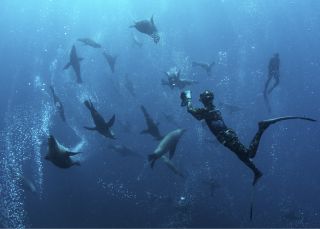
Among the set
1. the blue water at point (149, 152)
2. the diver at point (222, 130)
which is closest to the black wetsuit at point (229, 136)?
the diver at point (222, 130)

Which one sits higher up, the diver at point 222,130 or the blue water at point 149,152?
the diver at point 222,130

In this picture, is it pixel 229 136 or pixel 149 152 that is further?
pixel 149 152

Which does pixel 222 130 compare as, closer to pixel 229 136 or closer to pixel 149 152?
pixel 229 136

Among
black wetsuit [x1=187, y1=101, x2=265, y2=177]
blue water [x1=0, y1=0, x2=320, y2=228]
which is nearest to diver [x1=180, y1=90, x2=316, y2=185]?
black wetsuit [x1=187, y1=101, x2=265, y2=177]

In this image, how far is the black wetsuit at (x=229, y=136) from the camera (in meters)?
5.50

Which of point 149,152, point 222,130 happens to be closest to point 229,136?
point 222,130

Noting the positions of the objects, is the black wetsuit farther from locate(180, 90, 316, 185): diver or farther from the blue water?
the blue water

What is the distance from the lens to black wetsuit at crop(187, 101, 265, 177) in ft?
→ 18.0

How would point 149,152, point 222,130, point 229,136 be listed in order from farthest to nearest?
1. point 149,152
2. point 222,130
3. point 229,136

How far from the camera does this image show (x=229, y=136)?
562 cm

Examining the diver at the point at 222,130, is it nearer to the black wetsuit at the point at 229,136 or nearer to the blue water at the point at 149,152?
the black wetsuit at the point at 229,136

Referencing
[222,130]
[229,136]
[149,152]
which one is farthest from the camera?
[149,152]

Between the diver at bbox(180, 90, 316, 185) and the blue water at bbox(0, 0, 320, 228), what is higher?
the diver at bbox(180, 90, 316, 185)

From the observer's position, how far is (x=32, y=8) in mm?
47031
